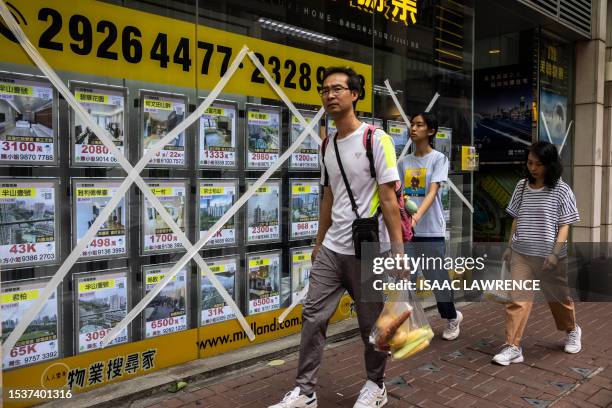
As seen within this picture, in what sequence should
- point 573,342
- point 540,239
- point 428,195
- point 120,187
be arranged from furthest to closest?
point 573,342
point 428,195
point 540,239
point 120,187

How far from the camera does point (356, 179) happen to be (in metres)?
3.19

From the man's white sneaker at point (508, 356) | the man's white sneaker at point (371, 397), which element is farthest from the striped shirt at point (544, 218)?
the man's white sneaker at point (371, 397)

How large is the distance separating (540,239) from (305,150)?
214cm

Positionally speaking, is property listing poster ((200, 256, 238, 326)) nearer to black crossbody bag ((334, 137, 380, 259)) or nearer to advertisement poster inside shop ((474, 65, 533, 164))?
black crossbody bag ((334, 137, 380, 259))

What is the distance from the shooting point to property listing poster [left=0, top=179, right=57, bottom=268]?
3260 millimetres

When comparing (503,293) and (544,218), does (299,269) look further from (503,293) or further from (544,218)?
(544,218)

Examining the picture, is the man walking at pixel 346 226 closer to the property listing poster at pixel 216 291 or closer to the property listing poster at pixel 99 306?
the property listing poster at pixel 216 291

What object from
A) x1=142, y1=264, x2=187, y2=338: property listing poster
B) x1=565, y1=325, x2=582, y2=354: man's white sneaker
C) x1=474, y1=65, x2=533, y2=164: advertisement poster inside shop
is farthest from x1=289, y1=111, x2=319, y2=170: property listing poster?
x1=474, y1=65, x2=533, y2=164: advertisement poster inside shop

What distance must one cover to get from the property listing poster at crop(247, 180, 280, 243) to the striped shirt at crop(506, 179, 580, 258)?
6.75 ft

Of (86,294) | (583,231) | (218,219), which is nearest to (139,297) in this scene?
(86,294)

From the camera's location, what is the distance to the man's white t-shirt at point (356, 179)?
3127 millimetres

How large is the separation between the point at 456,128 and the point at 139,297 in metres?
4.39

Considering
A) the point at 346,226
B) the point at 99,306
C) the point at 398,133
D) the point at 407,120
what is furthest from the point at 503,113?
the point at 99,306

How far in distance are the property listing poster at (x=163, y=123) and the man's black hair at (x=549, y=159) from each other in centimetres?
281
